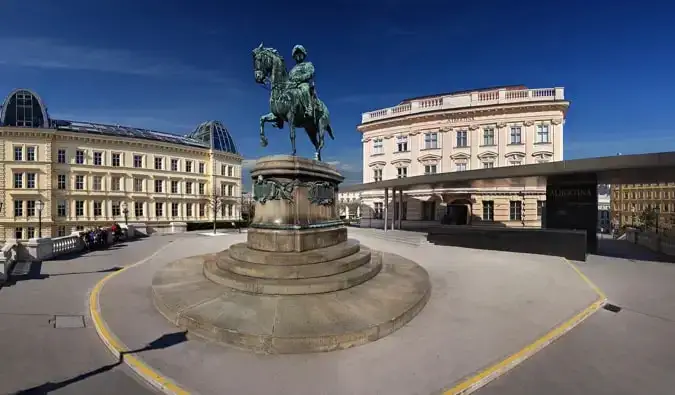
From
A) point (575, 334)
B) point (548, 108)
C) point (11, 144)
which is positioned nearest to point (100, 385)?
point (575, 334)

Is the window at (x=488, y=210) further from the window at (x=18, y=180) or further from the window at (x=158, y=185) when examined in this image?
the window at (x=18, y=180)

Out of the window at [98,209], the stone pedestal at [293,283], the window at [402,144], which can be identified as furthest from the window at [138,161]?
Result: the stone pedestal at [293,283]

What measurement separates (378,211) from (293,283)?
108 ft

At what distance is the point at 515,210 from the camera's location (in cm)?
3344

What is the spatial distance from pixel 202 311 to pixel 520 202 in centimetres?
3605

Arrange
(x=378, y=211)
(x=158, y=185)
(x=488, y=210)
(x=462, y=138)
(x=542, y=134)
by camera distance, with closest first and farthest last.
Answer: (x=542, y=134) → (x=488, y=210) → (x=462, y=138) → (x=378, y=211) → (x=158, y=185)

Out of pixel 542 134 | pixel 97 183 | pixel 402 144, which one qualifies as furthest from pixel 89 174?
pixel 542 134

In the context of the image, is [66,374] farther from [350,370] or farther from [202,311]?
[350,370]

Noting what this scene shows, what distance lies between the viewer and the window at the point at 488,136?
3414 centimetres

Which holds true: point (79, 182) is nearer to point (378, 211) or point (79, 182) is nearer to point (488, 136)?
point (378, 211)

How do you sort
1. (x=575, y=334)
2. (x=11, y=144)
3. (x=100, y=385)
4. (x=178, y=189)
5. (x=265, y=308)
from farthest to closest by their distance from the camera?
(x=178, y=189), (x=11, y=144), (x=265, y=308), (x=575, y=334), (x=100, y=385)

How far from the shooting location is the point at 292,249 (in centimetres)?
881

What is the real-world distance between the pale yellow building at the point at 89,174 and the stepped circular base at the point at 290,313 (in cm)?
3983

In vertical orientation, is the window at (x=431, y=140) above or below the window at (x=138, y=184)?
above
